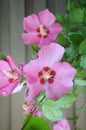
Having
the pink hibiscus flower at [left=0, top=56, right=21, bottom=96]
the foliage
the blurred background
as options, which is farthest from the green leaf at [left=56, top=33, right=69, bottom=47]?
the blurred background

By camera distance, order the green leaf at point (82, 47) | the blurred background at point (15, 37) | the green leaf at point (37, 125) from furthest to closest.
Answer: the blurred background at point (15, 37) → the green leaf at point (82, 47) → the green leaf at point (37, 125)

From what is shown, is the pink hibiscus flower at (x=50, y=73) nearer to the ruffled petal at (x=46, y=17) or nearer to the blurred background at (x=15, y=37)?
the ruffled petal at (x=46, y=17)

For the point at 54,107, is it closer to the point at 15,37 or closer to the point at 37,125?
the point at 37,125

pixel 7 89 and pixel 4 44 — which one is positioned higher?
pixel 7 89

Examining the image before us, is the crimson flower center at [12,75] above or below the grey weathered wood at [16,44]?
above

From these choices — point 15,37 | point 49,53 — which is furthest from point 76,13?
point 15,37

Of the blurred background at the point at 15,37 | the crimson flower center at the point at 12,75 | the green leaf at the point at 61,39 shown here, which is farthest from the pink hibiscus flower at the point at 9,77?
the blurred background at the point at 15,37

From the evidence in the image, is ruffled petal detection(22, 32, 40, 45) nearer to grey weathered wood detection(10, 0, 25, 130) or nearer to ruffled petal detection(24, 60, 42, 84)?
ruffled petal detection(24, 60, 42, 84)

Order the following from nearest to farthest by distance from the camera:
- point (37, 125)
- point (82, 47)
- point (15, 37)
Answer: point (37, 125) → point (82, 47) → point (15, 37)
